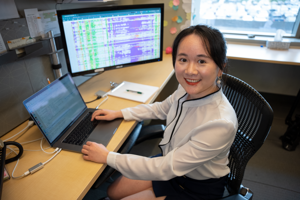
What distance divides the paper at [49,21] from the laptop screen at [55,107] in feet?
1.16

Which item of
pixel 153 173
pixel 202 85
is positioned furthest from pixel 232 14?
pixel 153 173

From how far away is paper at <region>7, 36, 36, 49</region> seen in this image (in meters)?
0.95

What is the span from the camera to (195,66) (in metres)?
0.77

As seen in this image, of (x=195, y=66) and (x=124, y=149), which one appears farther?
(x=124, y=149)

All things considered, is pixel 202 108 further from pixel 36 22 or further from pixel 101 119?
pixel 36 22

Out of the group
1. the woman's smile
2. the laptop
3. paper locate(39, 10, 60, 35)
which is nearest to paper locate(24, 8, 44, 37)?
paper locate(39, 10, 60, 35)

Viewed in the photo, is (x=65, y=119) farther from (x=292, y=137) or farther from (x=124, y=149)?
Answer: (x=292, y=137)

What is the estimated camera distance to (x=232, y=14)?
2.41m

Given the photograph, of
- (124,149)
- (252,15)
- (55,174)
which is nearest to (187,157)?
(124,149)

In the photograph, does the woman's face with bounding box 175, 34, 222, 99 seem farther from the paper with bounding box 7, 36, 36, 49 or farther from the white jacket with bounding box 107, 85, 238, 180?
the paper with bounding box 7, 36, 36, 49

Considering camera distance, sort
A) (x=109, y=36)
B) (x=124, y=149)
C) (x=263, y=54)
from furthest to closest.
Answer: (x=263, y=54), (x=109, y=36), (x=124, y=149)

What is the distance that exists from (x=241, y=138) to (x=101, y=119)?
654 mm

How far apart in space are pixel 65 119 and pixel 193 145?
1.99ft

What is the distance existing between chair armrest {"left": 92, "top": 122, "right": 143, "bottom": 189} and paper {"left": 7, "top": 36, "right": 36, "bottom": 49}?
0.70m
